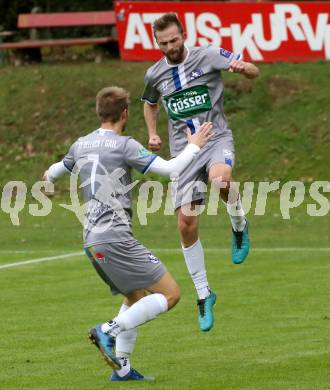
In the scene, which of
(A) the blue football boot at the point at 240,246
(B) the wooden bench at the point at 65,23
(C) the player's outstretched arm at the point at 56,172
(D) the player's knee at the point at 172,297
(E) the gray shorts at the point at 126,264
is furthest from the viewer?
(B) the wooden bench at the point at 65,23

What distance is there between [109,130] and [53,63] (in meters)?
26.3

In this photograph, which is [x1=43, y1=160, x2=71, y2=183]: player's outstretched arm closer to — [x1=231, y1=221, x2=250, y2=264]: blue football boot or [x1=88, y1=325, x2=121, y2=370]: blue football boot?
[x1=88, y1=325, x2=121, y2=370]: blue football boot

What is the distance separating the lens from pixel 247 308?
13.8 meters

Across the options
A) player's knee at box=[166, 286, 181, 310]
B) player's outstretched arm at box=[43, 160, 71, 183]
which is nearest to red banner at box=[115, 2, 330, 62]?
player's outstretched arm at box=[43, 160, 71, 183]

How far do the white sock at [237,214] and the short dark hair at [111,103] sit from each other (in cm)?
280

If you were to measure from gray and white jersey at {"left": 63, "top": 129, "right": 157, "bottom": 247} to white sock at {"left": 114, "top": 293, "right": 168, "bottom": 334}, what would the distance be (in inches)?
21.3

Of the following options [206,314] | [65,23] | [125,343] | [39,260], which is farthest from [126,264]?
[65,23]

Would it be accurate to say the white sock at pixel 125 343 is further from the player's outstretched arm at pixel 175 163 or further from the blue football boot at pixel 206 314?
the player's outstretched arm at pixel 175 163

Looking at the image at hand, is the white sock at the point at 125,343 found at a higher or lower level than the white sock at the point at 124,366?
higher

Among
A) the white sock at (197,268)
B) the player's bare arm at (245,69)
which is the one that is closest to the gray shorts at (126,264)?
the white sock at (197,268)

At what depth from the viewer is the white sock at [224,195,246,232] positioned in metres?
12.4

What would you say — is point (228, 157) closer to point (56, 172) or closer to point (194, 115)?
point (194, 115)

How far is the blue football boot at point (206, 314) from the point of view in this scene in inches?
444

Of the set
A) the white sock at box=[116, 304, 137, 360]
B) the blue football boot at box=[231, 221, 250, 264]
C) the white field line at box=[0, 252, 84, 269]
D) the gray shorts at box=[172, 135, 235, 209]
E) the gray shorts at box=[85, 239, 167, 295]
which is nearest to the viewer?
the gray shorts at box=[85, 239, 167, 295]
